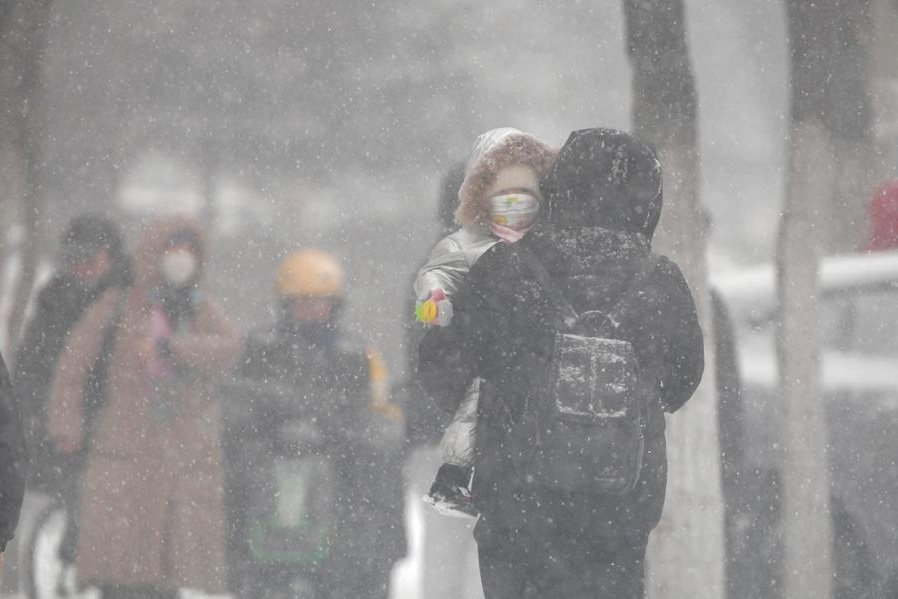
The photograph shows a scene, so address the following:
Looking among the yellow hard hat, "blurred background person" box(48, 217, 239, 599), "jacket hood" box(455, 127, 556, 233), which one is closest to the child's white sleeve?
"jacket hood" box(455, 127, 556, 233)

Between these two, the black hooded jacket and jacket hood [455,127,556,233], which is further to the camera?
jacket hood [455,127,556,233]

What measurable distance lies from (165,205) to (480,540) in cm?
230

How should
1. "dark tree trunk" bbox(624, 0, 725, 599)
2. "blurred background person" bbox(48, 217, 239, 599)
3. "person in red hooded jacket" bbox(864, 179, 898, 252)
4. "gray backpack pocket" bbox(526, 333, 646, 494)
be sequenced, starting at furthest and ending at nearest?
"person in red hooded jacket" bbox(864, 179, 898, 252)
"dark tree trunk" bbox(624, 0, 725, 599)
"blurred background person" bbox(48, 217, 239, 599)
"gray backpack pocket" bbox(526, 333, 646, 494)

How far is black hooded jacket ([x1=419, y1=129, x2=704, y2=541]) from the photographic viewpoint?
3.44 meters

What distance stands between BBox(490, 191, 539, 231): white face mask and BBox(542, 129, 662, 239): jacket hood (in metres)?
0.44

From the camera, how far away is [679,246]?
521cm

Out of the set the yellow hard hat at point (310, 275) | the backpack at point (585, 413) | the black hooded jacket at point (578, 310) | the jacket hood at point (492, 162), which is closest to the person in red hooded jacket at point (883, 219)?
the jacket hood at point (492, 162)

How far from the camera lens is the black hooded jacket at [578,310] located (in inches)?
135

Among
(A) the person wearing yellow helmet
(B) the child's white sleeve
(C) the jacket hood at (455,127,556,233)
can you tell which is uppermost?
(C) the jacket hood at (455,127,556,233)

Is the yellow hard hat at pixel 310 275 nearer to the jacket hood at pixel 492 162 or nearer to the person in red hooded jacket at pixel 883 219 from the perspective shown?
the jacket hood at pixel 492 162

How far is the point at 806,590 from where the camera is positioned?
Answer: 18.0 feet

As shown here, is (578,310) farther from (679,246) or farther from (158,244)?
(158,244)

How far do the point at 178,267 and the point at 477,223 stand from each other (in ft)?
5.21

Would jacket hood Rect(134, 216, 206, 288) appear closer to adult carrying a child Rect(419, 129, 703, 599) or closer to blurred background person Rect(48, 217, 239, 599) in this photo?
blurred background person Rect(48, 217, 239, 599)
